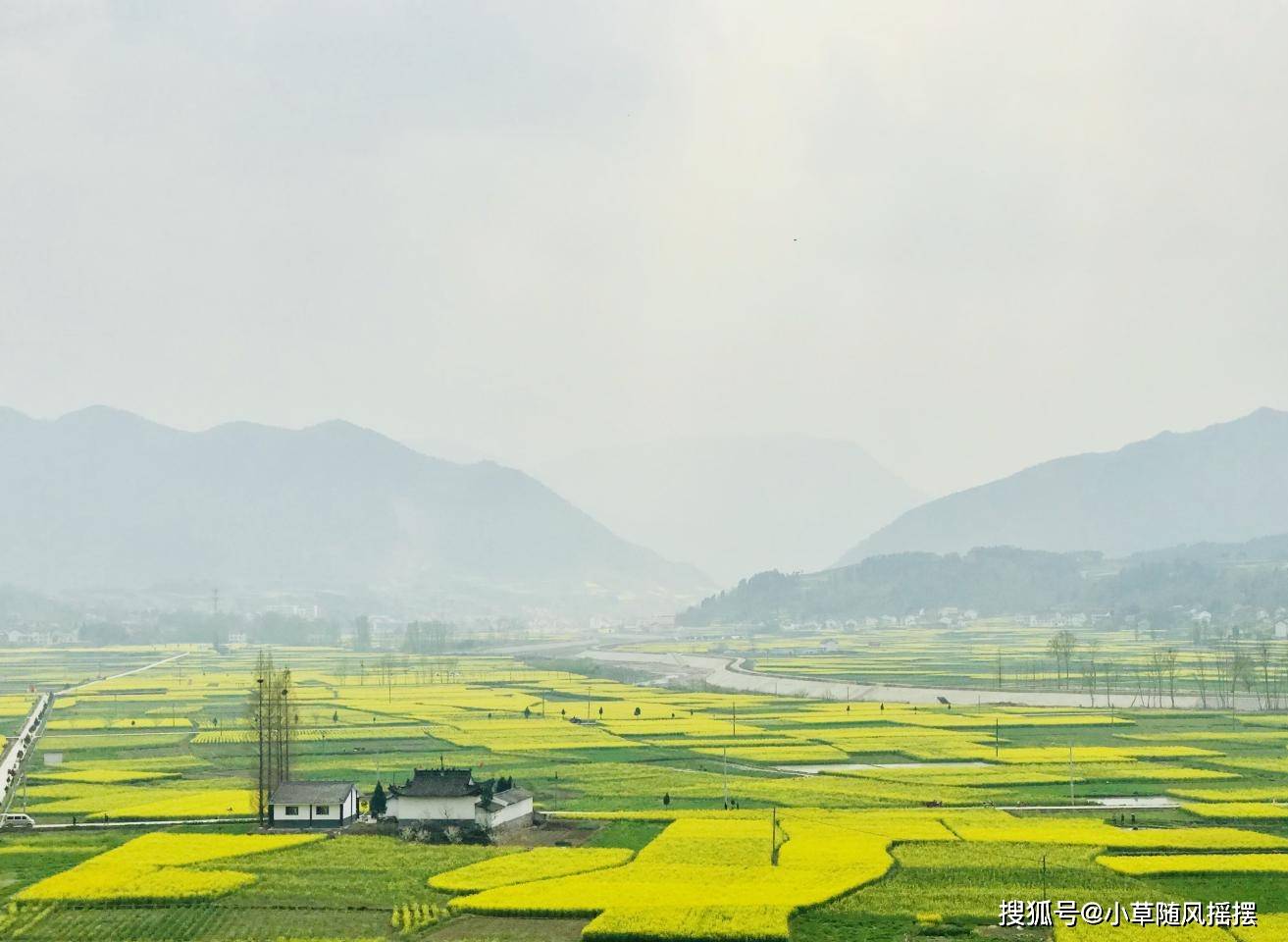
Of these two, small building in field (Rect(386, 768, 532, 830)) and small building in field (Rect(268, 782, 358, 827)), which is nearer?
small building in field (Rect(386, 768, 532, 830))

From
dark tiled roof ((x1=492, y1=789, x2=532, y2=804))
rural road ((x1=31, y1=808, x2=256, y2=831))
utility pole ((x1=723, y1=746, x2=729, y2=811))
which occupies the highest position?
dark tiled roof ((x1=492, y1=789, x2=532, y2=804))

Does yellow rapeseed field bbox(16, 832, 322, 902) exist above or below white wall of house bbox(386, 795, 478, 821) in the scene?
below

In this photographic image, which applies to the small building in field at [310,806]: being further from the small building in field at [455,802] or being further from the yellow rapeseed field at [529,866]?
the yellow rapeseed field at [529,866]

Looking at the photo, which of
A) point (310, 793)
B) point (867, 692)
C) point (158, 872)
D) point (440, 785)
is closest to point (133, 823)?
point (310, 793)

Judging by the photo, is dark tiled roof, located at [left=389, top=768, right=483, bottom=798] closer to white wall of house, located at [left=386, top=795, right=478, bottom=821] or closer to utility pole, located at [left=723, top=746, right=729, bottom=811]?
white wall of house, located at [left=386, top=795, right=478, bottom=821]

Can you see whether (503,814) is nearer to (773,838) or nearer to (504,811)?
(504,811)

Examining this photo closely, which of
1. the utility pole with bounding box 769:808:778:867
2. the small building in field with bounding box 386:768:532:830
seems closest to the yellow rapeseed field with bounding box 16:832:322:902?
the small building in field with bounding box 386:768:532:830

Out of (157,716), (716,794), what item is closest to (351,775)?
(716,794)

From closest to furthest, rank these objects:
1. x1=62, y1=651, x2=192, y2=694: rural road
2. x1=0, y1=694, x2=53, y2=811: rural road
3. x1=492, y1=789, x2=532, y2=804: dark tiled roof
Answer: x1=492, y1=789, x2=532, y2=804: dark tiled roof < x1=0, y1=694, x2=53, y2=811: rural road < x1=62, y1=651, x2=192, y2=694: rural road
